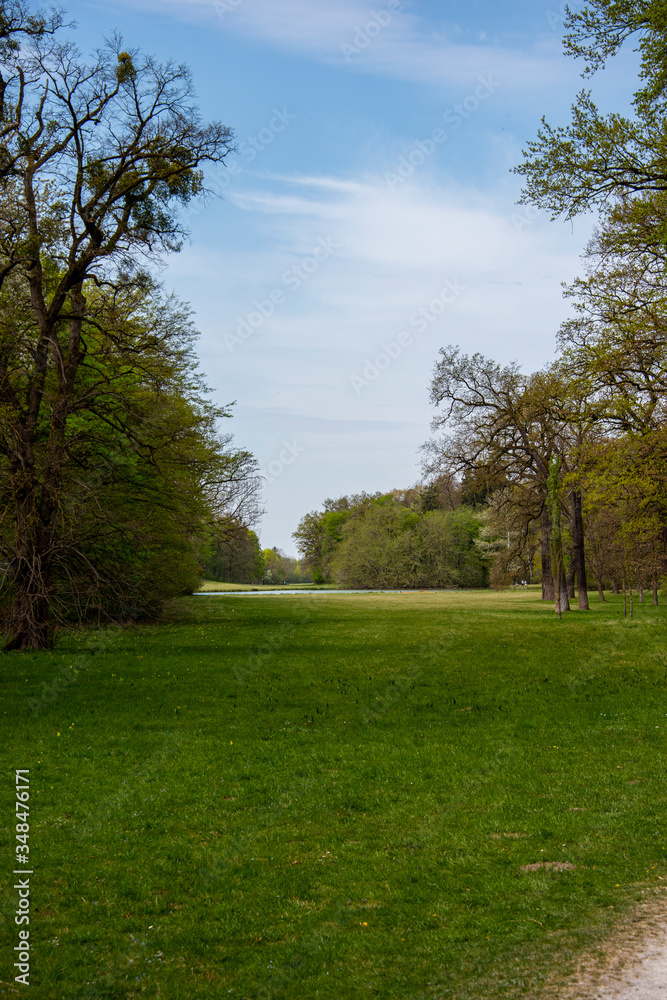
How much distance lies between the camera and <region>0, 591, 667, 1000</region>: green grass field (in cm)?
564

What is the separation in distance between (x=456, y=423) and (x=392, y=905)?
34.0 m

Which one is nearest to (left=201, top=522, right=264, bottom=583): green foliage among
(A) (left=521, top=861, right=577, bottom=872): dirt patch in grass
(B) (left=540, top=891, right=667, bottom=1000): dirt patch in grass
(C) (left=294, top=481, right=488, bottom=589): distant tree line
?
(C) (left=294, top=481, right=488, bottom=589): distant tree line

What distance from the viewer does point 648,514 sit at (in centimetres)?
2214

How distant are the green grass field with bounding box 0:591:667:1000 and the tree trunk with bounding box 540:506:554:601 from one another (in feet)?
72.5

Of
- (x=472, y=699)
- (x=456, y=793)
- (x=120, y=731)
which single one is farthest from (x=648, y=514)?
(x=120, y=731)

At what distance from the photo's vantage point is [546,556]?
46.2 m

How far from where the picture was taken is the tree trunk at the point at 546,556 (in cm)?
4062

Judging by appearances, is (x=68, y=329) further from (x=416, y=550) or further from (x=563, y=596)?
(x=416, y=550)

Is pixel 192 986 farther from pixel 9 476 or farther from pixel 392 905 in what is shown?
pixel 9 476

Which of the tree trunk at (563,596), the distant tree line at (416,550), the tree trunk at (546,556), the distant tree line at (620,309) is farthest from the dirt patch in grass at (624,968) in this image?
the distant tree line at (416,550)

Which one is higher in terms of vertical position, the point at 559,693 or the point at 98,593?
the point at 98,593

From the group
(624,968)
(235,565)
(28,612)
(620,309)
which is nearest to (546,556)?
(620,309)

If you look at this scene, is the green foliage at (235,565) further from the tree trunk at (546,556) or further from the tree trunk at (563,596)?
the tree trunk at (563,596)

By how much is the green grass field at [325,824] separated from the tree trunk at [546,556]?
72.5 feet
